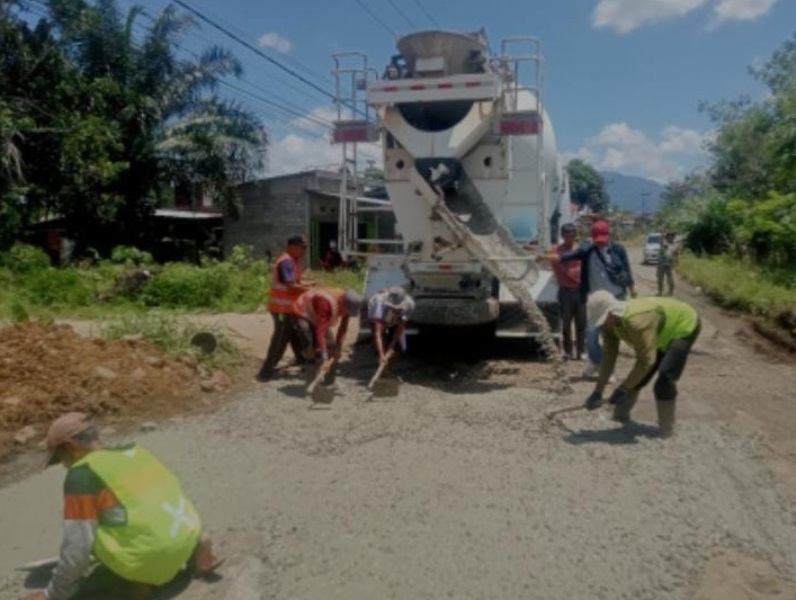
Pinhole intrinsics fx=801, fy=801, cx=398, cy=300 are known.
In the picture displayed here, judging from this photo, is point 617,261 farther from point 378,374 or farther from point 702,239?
point 702,239

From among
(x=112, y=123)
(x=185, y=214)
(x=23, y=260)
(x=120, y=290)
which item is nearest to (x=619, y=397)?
(x=120, y=290)

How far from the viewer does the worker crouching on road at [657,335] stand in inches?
218

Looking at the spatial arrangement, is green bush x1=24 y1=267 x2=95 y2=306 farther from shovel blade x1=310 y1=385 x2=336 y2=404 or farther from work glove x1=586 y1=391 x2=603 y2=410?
work glove x1=586 y1=391 x2=603 y2=410

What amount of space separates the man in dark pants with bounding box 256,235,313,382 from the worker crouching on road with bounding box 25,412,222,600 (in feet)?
14.3

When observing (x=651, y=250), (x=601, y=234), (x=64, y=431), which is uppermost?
(x=601, y=234)

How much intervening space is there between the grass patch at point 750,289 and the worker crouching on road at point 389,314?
6.27 m

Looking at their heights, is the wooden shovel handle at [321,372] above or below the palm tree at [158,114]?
below

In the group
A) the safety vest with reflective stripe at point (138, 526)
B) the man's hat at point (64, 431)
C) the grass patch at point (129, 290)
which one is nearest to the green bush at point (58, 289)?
the grass patch at point (129, 290)

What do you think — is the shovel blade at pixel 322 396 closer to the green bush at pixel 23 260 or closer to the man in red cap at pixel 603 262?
the man in red cap at pixel 603 262

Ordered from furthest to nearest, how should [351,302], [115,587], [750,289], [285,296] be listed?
[750,289] → [285,296] → [351,302] → [115,587]

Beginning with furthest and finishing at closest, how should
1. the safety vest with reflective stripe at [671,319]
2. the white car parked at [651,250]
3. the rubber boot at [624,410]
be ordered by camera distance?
the white car parked at [651,250], the rubber boot at [624,410], the safety vest with reflective stripe at [671,319]

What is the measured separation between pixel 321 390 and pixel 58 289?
878cm

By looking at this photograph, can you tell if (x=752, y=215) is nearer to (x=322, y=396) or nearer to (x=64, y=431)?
(x=322, y=396)

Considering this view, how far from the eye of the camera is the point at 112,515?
10.5ft
